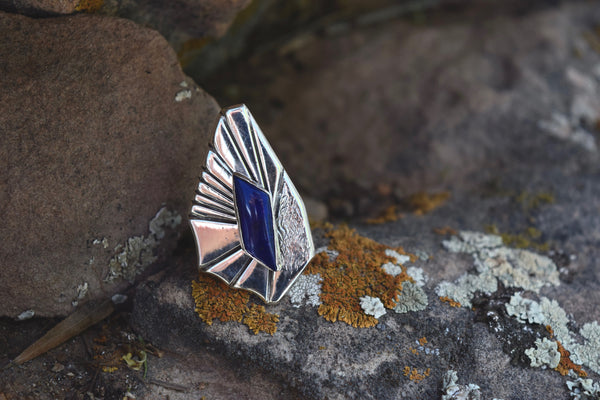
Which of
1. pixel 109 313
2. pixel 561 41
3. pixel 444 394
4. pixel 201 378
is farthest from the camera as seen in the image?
pixel 561 41

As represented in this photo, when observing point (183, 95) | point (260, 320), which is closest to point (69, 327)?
point (260, 320)

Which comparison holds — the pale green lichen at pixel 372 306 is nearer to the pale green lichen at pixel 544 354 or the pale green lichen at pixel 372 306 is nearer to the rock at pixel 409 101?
the pale green lichen at pixel 544 354

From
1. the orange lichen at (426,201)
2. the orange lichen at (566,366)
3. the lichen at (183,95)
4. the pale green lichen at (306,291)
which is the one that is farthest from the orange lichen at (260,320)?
the orange lichen at (426,201)

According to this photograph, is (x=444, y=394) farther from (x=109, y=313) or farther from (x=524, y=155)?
(x=524, y=155)

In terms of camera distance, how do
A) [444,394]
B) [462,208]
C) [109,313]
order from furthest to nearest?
[462,208]
[109,313]
[444,394]

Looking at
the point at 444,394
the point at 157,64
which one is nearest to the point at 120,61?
the point at 157,64
